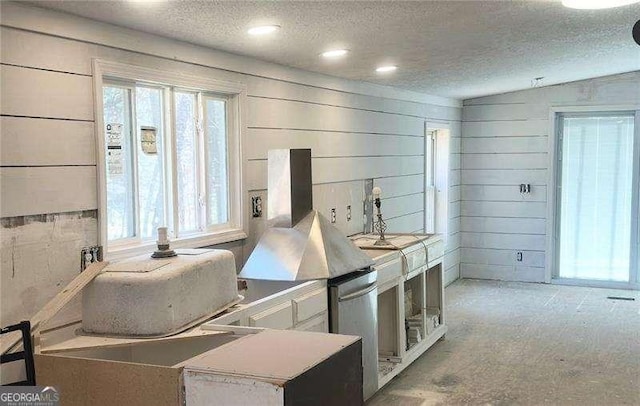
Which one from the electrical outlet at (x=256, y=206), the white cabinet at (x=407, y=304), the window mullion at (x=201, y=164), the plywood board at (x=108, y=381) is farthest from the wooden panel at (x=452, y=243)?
the plywood board at (x=108, y=381)

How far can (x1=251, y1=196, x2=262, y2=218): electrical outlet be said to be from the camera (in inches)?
156

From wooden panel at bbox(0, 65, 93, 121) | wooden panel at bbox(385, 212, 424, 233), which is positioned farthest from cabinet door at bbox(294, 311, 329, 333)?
wooden panel at bbox(385, 212, 424, 233)

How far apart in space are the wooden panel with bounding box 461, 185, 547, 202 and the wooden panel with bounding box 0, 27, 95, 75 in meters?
5.97

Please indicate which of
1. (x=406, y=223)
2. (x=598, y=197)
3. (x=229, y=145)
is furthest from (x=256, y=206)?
(x=598, y=197)

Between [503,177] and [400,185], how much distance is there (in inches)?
84.4

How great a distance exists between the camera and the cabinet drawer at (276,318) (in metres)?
2.88

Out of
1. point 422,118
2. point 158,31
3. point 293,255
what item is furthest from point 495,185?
point 158,31

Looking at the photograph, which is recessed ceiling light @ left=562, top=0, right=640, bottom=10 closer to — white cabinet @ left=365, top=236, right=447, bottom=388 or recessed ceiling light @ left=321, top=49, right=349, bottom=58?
recessed ceiling light @ left=321, top=49, right=349, bottom=58

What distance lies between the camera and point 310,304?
3.37 metres

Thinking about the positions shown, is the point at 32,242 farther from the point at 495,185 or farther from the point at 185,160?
the point at 495,185

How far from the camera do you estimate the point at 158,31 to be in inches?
120

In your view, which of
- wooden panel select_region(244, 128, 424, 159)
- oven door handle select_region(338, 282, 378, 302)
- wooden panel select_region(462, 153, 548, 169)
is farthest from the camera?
wooden panel select_region(462, 153, 548, 169)

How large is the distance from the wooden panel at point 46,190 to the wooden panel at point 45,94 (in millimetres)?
227

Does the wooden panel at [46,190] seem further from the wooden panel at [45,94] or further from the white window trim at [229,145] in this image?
the wooden panel at [45,94]
